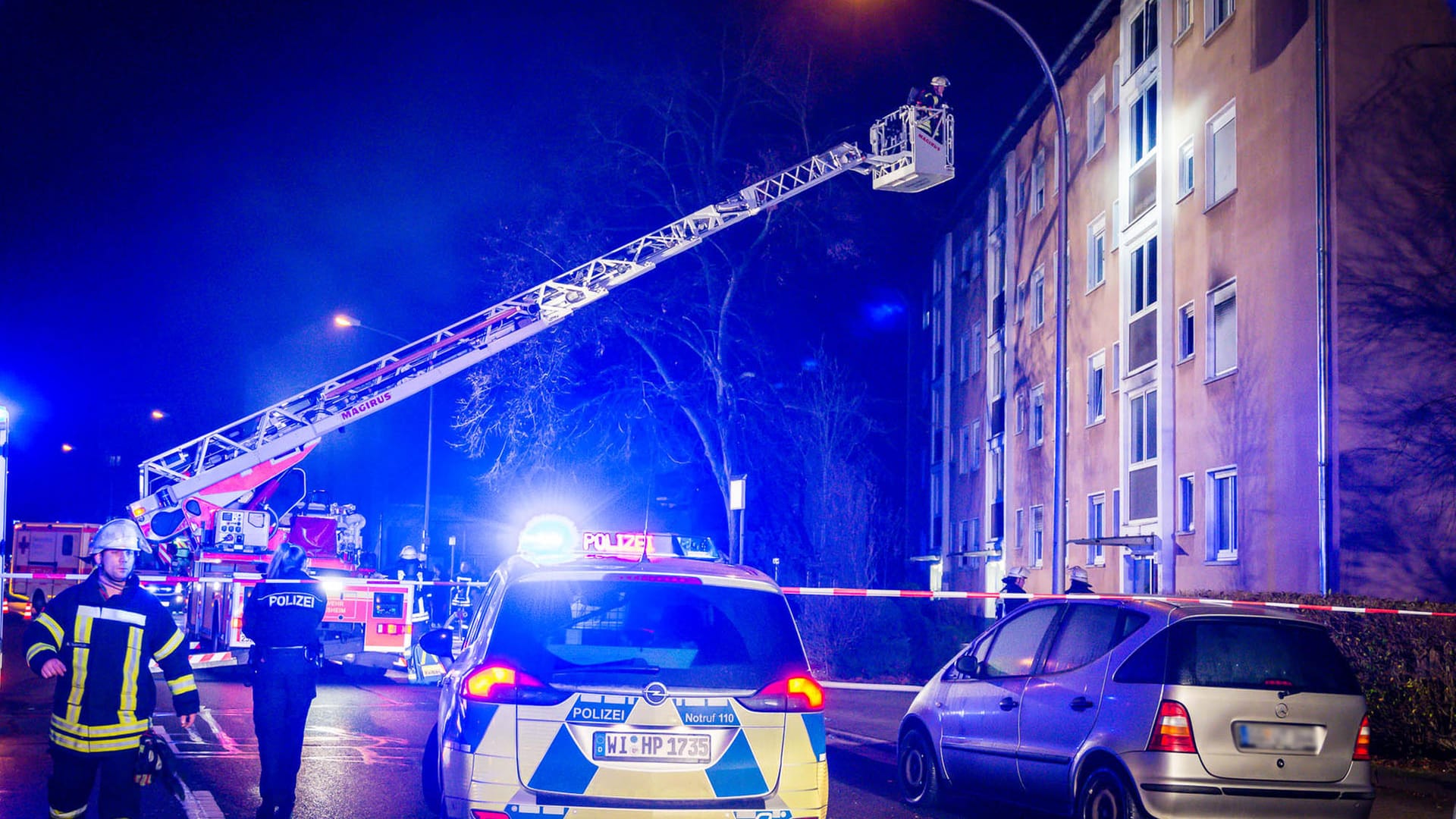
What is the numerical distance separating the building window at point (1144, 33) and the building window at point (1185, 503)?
8022mm

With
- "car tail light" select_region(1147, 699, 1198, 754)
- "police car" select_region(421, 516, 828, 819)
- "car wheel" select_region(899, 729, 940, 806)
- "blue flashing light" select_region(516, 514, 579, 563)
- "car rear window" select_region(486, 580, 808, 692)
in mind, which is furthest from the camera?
"blue flashing light" select_region(516, 514, 579, 563)

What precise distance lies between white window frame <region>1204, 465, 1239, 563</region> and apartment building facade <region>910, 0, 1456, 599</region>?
0.04 m

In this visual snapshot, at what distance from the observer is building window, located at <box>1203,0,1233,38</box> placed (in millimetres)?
20406

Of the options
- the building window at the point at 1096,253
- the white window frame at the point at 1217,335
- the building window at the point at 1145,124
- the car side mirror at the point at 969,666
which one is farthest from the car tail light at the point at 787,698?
the building window at the point at 1096,253

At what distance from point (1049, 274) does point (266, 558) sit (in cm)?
1853

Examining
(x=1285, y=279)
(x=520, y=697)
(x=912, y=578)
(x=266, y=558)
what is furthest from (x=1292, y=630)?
(x=912, y=578)

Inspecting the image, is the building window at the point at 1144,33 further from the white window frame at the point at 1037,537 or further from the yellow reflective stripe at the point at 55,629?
the yellow reflective stripe at the point at 55,629

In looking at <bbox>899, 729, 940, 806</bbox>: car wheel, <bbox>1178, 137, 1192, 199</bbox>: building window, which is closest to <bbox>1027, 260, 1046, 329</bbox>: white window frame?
<bbox>1178, 137, 1192, 199</bbox>: building window

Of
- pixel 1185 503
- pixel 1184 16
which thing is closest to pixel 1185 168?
pixel 1184 16

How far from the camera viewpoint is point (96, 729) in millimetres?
5945

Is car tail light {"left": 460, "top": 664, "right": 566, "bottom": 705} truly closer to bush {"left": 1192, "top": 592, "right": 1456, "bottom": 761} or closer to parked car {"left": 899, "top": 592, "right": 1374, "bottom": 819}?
parked car {"left": 899, "top": 592, "right": 1374, "bottom": 819}

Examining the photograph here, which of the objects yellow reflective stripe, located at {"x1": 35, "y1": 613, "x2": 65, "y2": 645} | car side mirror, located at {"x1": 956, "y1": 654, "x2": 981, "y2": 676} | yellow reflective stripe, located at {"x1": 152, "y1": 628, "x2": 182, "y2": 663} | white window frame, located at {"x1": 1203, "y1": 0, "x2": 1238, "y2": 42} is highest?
white window frame, located at {"x1": 1203, "y1": 0, "x2": 1238, "y2": 42}

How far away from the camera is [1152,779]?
23.3 feet

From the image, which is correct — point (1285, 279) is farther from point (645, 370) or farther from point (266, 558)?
point (645, 370)
